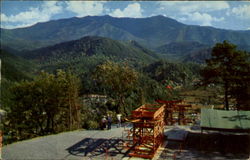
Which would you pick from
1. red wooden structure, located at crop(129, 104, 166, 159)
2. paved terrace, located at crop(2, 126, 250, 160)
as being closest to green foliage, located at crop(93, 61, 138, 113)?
paved terrace, located at crop(2, 126, 250, 160)

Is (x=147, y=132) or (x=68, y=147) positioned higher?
(x=147, y=132)

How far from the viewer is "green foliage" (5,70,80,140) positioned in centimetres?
3355

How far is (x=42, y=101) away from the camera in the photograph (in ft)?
112

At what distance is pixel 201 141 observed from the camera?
2142 centimetres

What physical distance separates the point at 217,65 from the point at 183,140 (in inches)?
517

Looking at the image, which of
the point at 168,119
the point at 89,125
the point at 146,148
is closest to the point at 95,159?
the point at 146,148

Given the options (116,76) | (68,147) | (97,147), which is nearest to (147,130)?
(97,147)

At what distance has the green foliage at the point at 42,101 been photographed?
1321 inches

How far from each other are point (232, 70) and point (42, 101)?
921 inches

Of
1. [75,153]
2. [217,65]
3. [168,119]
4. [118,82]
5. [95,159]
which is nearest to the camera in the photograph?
[95,159]

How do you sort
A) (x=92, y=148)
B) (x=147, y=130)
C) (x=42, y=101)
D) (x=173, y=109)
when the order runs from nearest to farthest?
(x=147, y=130) → (x=92, y=148) → (x=173, y=109) → (x=42, y=101)

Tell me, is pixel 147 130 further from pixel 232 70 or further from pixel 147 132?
pixel 232 70

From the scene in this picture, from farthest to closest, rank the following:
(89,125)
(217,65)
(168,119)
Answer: (89,125)
(217,65)
(168,119)

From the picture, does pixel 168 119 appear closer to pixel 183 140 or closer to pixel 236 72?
pixel 183 140
